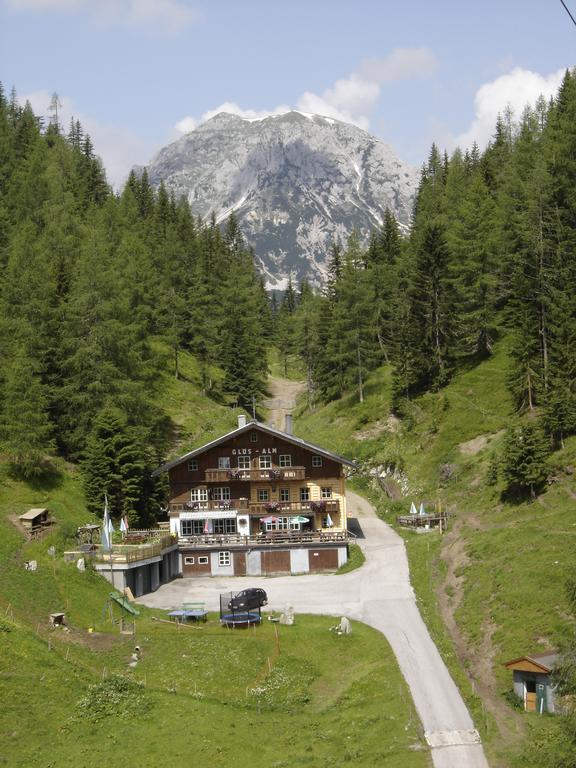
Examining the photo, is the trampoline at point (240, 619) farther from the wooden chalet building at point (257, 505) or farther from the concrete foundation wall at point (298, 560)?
the concrete foundation wall at point (298, 560)

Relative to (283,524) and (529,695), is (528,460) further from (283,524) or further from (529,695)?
(529,695)

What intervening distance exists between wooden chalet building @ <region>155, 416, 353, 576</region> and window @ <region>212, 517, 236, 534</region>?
7cm

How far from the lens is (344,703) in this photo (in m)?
33.8

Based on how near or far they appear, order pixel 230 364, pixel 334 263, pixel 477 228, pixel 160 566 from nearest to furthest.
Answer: pixel 160 566 < pixel 477 228 < pixel 230 364 < pixel 334 263

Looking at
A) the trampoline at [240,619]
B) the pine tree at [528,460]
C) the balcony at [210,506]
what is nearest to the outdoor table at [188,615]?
the trampoline at [240,619]

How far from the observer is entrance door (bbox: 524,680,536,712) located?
31630 millimetres

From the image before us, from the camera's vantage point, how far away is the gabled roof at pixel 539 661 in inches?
1216

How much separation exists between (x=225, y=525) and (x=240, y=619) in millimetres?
16008

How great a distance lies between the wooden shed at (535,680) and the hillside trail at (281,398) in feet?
223

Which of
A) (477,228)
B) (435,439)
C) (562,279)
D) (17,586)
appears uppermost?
(477,228)

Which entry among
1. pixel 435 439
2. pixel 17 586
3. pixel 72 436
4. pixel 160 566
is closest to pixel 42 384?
pixel 72 436

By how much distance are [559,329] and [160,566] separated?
35640 mm

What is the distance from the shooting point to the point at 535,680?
31688mm

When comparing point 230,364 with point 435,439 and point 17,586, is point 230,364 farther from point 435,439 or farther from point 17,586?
point 17,586
